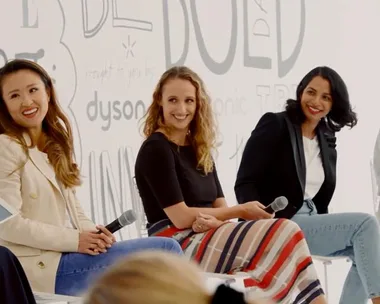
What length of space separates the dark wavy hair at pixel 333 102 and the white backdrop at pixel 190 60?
2.24ft

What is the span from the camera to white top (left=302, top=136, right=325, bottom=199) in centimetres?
348

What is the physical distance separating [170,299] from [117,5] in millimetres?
2778

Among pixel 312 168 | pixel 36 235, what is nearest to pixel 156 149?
pixel 36 235

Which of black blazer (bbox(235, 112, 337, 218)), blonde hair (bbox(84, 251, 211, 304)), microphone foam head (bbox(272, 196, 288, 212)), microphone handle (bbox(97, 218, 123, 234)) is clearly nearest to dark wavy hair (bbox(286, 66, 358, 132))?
black blazer (bbox(235, 112, 337, 218))

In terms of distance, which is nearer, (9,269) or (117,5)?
(9,269)

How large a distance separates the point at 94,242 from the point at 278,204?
2.40ft

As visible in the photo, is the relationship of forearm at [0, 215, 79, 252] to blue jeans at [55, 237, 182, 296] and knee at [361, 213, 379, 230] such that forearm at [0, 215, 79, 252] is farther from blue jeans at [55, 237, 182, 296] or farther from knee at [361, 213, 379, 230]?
knee at [361, 213, 379, 230]

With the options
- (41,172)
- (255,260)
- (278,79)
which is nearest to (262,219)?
(255,260)

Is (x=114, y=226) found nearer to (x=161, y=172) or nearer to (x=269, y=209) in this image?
(x=161, y=172)

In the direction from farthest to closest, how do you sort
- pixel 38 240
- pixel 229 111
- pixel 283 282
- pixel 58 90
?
1. pixel 229 111
2. pixel 58 90
3. pixel 283 282
4. pixel 38 240

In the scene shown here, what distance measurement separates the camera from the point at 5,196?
2463mm

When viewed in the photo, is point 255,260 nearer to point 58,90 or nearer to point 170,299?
point 58,90

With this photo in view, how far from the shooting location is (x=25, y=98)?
2.62 m

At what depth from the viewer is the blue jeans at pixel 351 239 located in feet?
10.6
